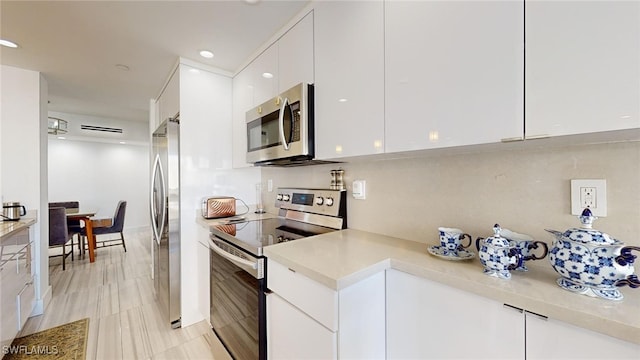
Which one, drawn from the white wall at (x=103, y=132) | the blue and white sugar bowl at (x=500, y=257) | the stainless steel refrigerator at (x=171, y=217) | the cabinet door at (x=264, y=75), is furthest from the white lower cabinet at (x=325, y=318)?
the white wall at (x=103, y=132)

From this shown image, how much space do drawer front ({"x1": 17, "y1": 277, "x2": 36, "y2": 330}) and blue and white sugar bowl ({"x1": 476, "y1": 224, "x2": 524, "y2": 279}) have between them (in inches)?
118

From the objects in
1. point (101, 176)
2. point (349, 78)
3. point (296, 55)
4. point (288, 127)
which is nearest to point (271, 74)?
point (296, 55)

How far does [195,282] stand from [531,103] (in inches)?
95.9

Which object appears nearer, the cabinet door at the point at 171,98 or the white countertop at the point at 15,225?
the white countertop at the point at 15,225

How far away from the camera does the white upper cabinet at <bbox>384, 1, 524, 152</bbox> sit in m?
0.74

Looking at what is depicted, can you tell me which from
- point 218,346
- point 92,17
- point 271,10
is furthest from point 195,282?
point 271,10

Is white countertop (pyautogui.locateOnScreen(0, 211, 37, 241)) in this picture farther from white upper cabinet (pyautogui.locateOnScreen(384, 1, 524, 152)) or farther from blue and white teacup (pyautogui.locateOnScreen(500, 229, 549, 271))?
blue and white teacup (pyautogui.locateOnScreen(500, 229, 549, 271))

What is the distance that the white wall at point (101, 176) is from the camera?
4.80m

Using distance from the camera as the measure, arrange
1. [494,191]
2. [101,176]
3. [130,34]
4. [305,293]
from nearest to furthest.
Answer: [305,293] → [494,191] → [130,34] → [101,176]

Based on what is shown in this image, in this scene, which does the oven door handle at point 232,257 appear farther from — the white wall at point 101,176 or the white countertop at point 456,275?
the white wall at point 101,176

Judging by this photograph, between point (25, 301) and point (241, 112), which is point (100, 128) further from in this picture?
point (241, 112)

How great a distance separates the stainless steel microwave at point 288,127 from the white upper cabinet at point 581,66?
38.4 inches

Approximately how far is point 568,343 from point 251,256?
3.69 feet

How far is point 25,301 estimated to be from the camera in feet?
6.39
